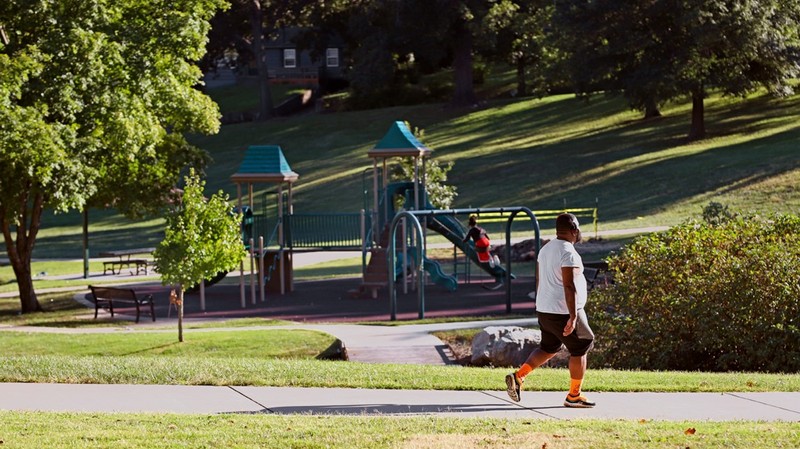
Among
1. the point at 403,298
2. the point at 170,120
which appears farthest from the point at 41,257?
the point at 403,298

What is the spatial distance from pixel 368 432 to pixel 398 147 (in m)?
20.6

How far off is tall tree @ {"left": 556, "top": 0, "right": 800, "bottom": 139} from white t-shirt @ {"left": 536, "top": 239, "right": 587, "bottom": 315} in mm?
38283

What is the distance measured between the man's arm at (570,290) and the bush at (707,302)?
5.52 meters

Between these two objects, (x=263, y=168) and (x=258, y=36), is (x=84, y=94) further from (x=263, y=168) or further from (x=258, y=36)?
(x=258, y=36)

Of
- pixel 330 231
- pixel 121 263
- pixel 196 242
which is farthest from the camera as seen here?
pixel 330 231

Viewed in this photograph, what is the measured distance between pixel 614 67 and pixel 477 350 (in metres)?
36.4

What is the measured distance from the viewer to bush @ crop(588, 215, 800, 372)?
1524 centimetres

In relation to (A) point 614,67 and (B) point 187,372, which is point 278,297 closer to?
(B) point 187,372

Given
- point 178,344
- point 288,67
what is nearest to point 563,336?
point 178,344

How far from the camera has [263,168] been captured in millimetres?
29875

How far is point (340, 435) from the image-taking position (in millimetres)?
9055

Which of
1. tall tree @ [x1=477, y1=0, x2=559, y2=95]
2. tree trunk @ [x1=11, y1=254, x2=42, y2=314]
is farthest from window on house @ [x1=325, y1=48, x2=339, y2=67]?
tree trunk @ [x1=11, y1=254, x2=42, y2=314]

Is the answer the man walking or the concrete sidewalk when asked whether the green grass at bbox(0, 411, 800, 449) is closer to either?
the concrete sidewalk

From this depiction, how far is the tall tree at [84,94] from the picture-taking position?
2352 cm
